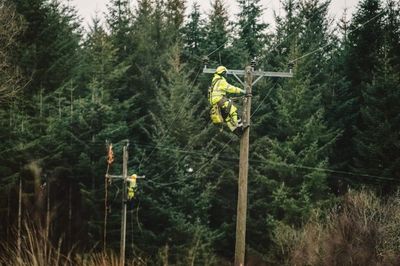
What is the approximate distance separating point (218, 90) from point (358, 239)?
32.2 feet

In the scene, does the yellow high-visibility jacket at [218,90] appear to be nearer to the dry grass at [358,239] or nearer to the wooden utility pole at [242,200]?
the wooden utility pole at [242,200]

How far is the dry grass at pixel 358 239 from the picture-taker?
16875 millimetres

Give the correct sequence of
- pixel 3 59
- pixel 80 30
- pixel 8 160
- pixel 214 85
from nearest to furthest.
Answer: pixel 214 85, pixel 3 59, pixel 8 160, pixel 80 30

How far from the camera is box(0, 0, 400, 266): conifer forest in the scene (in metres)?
24.6

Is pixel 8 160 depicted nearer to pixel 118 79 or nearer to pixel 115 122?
pixel 115 122

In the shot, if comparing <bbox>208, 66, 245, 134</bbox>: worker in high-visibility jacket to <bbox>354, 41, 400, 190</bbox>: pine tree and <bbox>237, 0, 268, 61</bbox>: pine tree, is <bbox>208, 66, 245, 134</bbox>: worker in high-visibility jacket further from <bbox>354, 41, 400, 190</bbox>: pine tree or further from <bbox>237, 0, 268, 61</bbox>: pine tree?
<bbox>237, 0, 268, 61</bbox>: pine tree

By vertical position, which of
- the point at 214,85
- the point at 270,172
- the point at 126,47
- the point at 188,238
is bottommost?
the point at 188,238

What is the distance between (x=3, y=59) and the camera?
714 inches

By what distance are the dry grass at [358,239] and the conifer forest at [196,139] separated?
2.70 feet

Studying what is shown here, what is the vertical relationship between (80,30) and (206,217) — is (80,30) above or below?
above

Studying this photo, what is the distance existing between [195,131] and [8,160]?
963cm

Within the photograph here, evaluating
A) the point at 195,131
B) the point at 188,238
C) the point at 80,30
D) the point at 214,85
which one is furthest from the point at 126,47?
the point at 214,85

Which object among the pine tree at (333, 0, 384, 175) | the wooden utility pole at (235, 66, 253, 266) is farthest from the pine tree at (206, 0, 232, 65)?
the wooden utility pole at (235, 66, 253, 266)

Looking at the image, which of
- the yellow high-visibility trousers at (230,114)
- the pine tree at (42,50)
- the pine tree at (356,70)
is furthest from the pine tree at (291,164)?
the yellow high-visibility trousers at (230,114)
